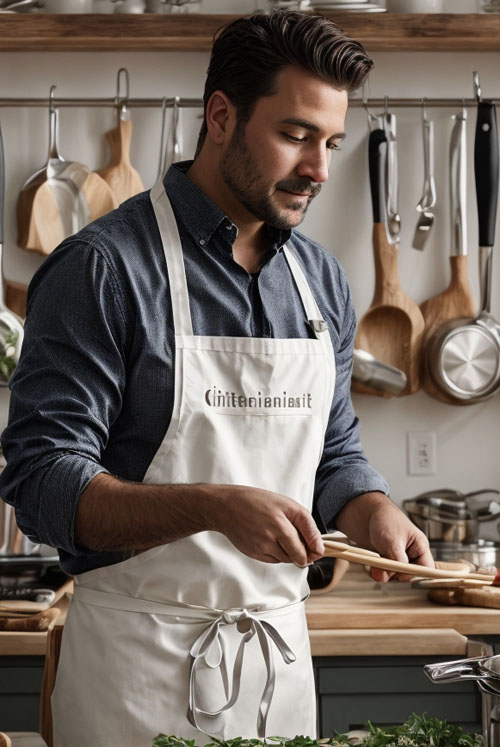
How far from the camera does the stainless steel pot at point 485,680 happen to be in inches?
36.4

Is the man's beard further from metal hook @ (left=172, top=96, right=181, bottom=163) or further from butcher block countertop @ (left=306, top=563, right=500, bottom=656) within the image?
metal hook @ (left=172, top=96, right=181, bottom=163)

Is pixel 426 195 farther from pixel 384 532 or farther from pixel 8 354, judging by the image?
pixel 384 532

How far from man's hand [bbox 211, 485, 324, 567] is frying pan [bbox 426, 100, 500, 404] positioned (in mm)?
1312

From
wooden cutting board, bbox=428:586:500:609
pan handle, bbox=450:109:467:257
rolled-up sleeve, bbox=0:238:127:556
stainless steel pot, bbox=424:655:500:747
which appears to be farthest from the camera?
pan handle, bbox=450:109:467:257

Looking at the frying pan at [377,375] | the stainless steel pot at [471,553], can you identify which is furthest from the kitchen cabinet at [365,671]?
the frying pan at [377,375]

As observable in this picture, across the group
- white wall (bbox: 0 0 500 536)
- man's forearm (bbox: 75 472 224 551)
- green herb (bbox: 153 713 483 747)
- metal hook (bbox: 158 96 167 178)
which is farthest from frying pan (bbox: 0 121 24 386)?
green herb (bbox: 153 713 483 747)

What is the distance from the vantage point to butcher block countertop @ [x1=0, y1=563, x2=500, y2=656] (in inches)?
71.7

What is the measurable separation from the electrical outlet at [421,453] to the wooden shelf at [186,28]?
0.89 m

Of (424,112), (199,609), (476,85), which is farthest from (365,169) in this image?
(199,609)

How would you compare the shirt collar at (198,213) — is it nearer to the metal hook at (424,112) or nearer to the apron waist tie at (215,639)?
the apron waist tie at (215,639)

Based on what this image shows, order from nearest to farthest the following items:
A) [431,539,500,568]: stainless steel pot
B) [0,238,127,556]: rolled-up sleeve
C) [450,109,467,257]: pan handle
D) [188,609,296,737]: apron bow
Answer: [0,238,127,556]: rolled-up sleeve → [188,609,296,737]: apron bow → [431,539,500,568]: stainless steel pot → [450,109,467,257]: pan handle

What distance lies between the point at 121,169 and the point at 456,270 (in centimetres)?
80

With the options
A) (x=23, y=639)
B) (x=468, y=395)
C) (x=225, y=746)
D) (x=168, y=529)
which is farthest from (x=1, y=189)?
(x=225, y=746)

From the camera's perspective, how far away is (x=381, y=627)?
1.88 meters
